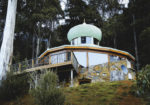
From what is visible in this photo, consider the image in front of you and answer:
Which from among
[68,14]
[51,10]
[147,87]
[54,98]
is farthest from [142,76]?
[68,14]

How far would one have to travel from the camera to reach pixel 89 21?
2727cm

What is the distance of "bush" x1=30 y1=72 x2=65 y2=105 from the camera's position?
23.6 ft

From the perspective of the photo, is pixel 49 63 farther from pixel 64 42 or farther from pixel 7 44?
pixel 64 42

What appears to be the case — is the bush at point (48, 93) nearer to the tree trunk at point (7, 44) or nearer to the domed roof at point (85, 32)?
the tree trunk at point (7, 44)

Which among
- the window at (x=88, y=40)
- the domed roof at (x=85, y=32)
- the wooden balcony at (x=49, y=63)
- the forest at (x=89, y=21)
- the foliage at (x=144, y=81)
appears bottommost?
the foliage at (x=144, y=81)

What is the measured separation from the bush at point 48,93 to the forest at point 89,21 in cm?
1247

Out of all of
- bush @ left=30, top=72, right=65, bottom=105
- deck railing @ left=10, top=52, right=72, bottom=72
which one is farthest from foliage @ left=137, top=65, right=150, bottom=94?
deck railing @ left=10, top=52, right=72, bottom=72

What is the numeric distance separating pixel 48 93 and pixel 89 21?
2111 centimetres

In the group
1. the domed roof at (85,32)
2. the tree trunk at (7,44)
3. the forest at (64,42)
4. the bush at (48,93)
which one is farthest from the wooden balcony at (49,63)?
the bush at (48,93)

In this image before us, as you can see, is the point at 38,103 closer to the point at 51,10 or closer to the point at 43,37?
the point at 51,10

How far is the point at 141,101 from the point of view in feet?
25.2

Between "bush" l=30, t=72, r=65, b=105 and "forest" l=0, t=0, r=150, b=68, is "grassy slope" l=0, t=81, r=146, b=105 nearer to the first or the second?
"bush" l=30, t=72, r=65, b=105

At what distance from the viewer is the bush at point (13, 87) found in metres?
10.3

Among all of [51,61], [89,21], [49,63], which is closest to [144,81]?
[51,61]
